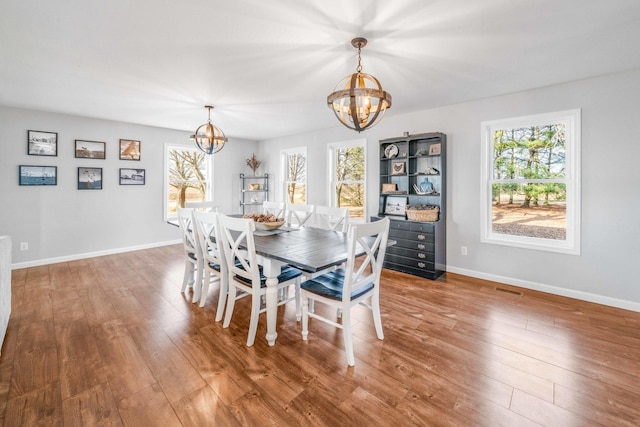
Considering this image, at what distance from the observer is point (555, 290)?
343 cm

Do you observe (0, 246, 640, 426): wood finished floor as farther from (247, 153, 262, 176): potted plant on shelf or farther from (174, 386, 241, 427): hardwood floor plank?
(247, 153, 262, 176): potted plant on shelf

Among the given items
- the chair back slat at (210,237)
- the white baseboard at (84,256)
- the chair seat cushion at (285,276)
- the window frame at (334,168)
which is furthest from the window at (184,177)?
the chair seat cushion at (285,276)

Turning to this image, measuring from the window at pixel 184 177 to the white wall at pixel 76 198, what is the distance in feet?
A: 0.50

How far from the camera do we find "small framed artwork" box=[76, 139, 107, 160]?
486 centimetres

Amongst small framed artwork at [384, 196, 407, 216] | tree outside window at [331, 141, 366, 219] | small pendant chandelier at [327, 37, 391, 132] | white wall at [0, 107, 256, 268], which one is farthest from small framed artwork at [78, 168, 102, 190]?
small framed artwork at [384, 196, 407, 216]

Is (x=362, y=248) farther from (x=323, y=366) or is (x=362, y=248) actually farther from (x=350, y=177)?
(x=350, y=177)

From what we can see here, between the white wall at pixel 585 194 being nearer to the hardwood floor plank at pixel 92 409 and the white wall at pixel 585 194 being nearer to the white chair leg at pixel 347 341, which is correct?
the white chair leg at pixel 347 341

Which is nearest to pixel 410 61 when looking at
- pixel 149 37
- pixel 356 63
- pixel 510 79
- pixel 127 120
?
pixel 356 63

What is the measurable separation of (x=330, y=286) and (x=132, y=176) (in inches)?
195

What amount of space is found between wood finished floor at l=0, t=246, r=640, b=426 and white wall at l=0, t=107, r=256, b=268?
1743 millimetres

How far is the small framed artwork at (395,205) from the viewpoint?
180 inches

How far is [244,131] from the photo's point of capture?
6.09m

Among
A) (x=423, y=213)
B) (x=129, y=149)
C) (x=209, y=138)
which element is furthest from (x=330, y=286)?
(x=129, y=149)

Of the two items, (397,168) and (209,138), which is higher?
(209,138)
